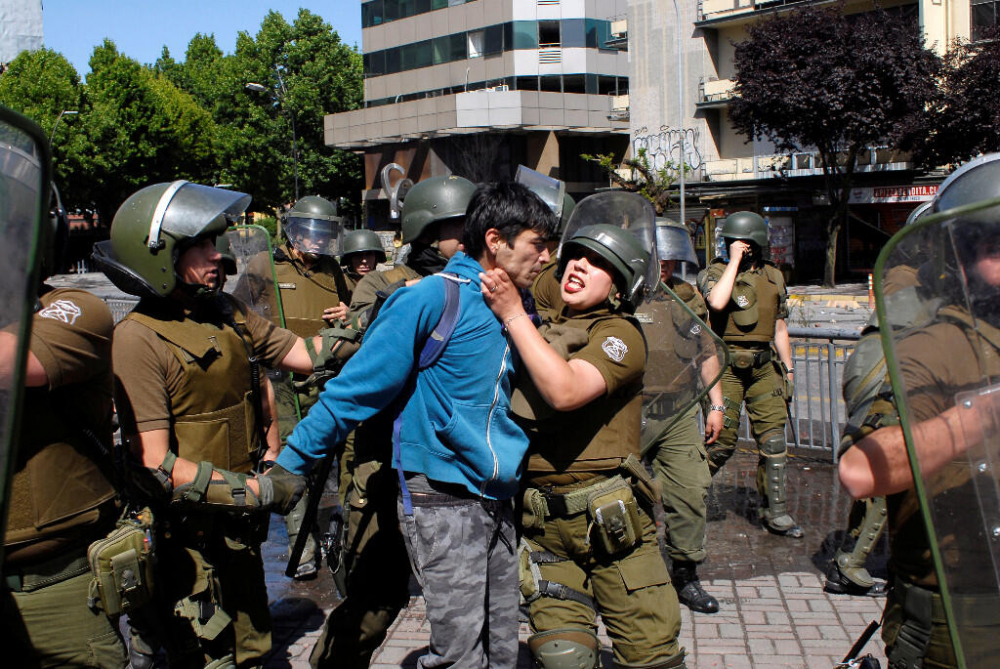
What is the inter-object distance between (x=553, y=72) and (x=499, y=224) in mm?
41837

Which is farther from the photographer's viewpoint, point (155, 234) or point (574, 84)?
point (574, 84)

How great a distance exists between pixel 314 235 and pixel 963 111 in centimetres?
2417

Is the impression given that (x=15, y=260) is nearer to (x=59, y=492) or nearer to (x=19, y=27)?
(x=59, y=492)

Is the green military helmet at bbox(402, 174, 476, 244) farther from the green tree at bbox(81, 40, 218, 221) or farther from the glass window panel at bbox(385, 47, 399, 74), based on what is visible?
the glass window panel at bbox(385, 47, 399, 74)

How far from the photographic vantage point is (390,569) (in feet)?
11.0

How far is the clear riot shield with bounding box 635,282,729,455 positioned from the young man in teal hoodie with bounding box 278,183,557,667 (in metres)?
0.82

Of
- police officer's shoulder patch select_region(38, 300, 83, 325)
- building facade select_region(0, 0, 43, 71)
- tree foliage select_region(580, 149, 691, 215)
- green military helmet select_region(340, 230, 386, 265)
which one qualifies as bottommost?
police officer's shoulder patch select_region(38, 300, 83, 325)

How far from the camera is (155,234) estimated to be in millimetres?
3172

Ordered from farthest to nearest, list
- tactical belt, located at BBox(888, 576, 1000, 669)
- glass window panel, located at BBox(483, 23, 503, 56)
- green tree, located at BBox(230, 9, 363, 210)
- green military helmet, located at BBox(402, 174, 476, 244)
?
green tree, located at BBox(230, 9, 363, 210) → glass window panel, located at BBox(483, 23, 503, 56) → green military helmet, located at BBox(402, 174, 476, 244) → tactical belt, located at BBox(888, 576, 1000, 669)

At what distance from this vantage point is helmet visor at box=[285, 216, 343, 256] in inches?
255

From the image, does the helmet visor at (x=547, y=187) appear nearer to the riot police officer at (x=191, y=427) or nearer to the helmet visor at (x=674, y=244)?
the helmet visor at (x=674, y=244)

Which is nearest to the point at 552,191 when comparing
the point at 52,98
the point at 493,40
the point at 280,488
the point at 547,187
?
the point at 547,187

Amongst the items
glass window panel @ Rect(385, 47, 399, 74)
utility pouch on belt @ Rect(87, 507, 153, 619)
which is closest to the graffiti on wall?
glass window panel @ Rect(385, 47, 399, 74)

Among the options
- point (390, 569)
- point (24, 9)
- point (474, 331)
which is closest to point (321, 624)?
point (390, 569)
